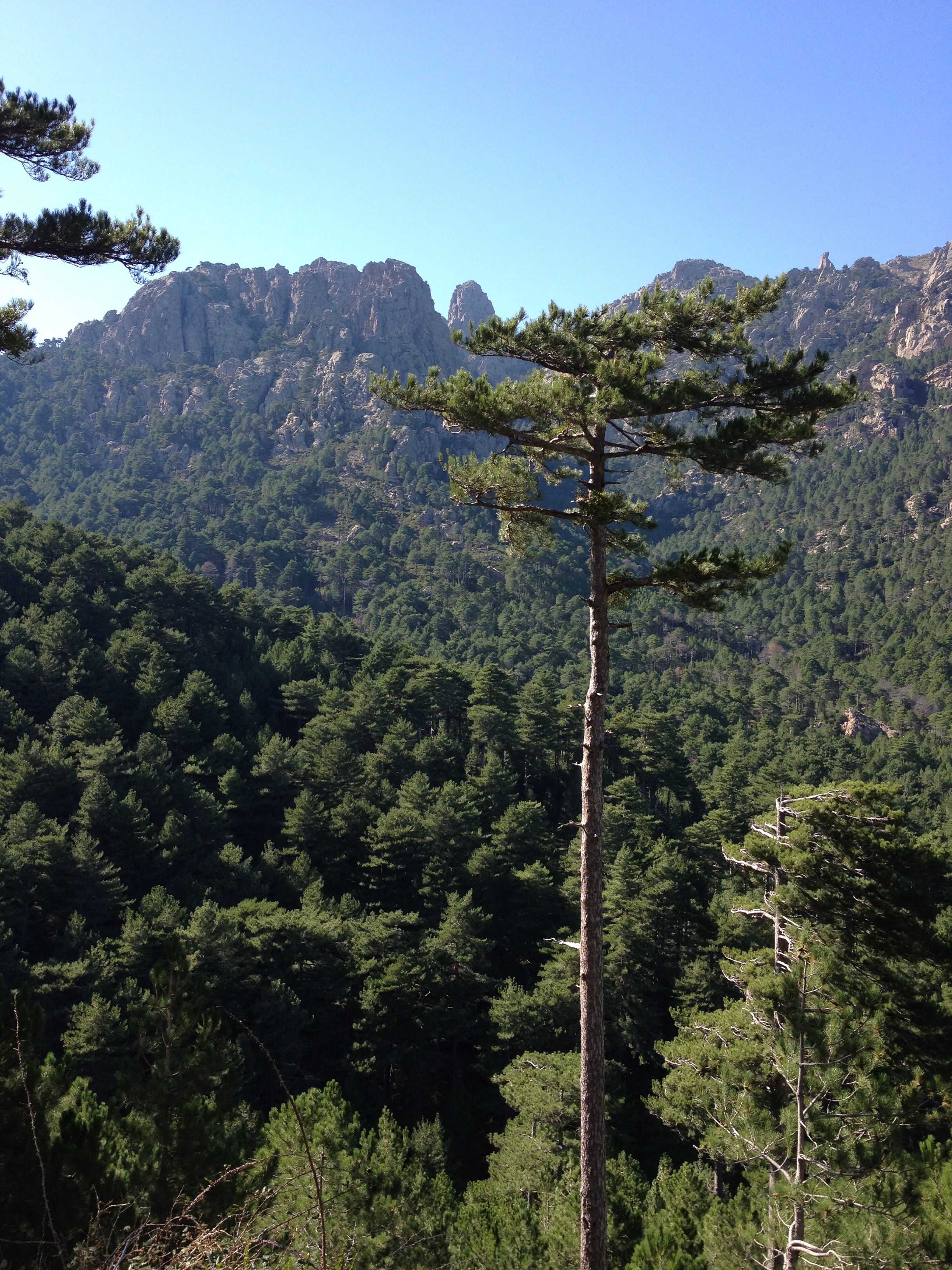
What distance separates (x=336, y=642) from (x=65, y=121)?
142 ft

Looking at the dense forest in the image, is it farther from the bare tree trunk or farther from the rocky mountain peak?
the rocky mountain peak

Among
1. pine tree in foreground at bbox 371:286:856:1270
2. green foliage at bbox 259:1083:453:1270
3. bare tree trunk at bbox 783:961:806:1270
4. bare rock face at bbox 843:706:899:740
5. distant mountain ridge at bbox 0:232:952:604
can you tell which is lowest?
green foliage at bbox 259:1083:453:1270

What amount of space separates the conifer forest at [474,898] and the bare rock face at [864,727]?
35cm

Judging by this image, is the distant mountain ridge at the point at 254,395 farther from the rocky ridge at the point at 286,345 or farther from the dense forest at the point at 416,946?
the dense forest at the point at 416,946

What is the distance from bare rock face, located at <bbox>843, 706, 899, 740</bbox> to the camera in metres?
71.0

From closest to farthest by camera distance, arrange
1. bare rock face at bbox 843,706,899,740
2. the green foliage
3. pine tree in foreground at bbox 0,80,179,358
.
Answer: pine tree in foreground at bbox 0,80,179,358, the green foliage, bare rock face at bbox 843,706,899,740

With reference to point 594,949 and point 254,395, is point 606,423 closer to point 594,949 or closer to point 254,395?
point 594,949

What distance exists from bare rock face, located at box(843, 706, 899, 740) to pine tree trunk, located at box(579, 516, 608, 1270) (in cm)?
7120

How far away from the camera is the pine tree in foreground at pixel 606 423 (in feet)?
22.1

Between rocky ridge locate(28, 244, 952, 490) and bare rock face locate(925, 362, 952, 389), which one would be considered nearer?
rocky ridge locate(28, 244, 952, 490)

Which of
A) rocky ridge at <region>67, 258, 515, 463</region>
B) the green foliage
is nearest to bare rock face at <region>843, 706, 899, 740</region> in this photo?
the green foliage

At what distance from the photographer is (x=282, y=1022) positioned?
19.6 meters

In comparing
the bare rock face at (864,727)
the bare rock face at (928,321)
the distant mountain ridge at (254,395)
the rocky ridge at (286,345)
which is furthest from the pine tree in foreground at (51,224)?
the bare rock face at (928,321)

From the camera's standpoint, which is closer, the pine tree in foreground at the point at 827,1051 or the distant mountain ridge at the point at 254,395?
the pine tree in foreground at the point at 827,1051
